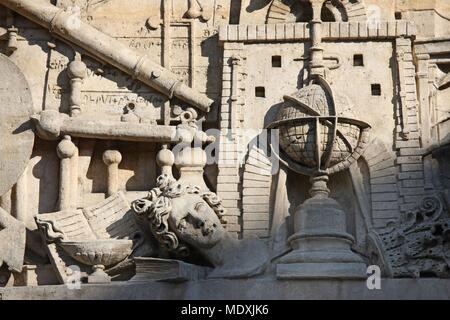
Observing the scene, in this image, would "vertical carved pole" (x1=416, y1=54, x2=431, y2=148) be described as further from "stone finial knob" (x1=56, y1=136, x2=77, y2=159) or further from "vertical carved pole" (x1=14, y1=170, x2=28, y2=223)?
"vertical carved pole" (x1=14, y1=170, x2=28, y2=223)

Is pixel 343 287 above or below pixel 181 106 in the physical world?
below

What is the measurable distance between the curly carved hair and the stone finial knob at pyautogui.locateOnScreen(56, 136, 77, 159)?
1.15m

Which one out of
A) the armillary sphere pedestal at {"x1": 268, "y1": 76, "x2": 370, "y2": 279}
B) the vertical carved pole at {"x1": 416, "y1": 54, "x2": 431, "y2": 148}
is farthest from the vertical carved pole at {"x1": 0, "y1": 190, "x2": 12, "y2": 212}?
the vertical carved pole at {"x1": 416, "y1": 54, "x2": 431, "y2": 148}

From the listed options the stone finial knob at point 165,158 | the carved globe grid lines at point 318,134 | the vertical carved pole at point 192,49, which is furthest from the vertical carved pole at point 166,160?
the carved globe grid lines at point 318,134

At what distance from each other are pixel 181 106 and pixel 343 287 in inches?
129

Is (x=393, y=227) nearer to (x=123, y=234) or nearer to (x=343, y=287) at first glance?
(x=343, y=287)

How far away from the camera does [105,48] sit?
16969 mm

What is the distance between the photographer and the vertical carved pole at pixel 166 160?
16.5m

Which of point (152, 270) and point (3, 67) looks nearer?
point (152, 270)

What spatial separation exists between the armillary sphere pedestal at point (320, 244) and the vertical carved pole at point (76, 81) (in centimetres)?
321

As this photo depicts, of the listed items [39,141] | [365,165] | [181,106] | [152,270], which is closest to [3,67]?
[39,141]

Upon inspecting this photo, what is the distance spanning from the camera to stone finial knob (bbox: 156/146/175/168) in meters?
16.5

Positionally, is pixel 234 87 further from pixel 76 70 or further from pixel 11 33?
pixel 11 33

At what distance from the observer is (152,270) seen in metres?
15.6
